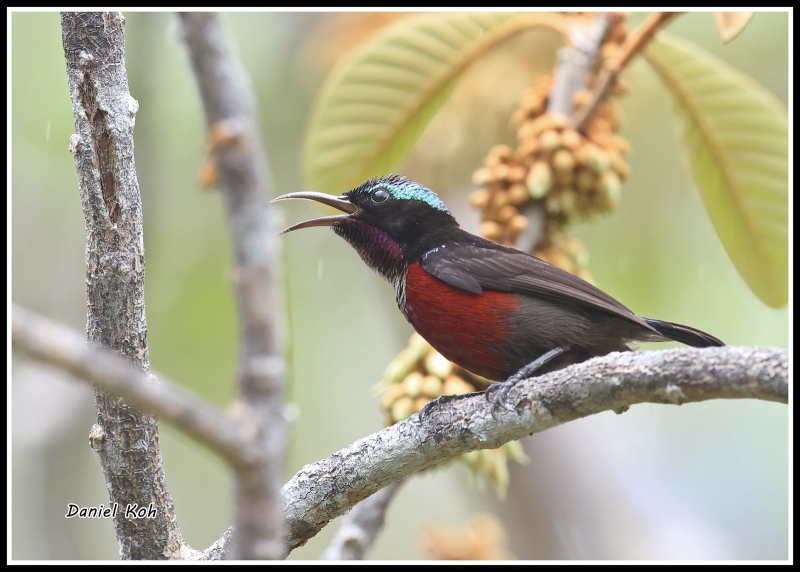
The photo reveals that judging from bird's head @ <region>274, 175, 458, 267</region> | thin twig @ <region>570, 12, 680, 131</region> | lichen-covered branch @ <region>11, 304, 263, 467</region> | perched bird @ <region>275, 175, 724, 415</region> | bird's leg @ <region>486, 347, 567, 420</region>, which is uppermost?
thin twig @ <region>570, 12, 680, 131</region>

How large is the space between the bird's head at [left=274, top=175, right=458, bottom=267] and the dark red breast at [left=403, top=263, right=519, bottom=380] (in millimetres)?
448

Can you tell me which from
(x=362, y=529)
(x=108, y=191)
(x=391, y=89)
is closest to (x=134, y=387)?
(x=108, y=191)

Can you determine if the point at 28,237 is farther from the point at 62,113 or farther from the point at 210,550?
the point at 210,550

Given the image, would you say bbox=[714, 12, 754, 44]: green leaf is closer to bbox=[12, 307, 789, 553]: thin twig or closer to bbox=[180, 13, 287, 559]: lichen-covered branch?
bbox=[12, 307, 789, 553]: thin twig

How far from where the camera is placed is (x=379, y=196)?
13.4 ft

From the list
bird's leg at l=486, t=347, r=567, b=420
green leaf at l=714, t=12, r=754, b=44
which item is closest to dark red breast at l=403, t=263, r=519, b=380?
bird's leg at l=486, t=347, r=567, b=420

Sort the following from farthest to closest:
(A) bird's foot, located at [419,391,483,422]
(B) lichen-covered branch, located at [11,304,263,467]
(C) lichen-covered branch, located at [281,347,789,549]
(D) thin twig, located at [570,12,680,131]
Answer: (D) thin twig, located at [570,12,680,131], (A) bird's foot, located at [419,391,483,422], (C) lichen-covered branch, located at [281,347,789,549], (B) lichen-covered branch, located at [11,304,263,467]

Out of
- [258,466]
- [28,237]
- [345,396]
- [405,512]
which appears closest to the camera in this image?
[258,466]

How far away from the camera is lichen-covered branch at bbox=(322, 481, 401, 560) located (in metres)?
3.76

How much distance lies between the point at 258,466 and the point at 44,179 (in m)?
6.34

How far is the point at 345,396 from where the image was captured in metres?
9.74

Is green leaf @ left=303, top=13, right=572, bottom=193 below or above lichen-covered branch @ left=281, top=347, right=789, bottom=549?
above

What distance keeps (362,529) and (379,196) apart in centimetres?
171

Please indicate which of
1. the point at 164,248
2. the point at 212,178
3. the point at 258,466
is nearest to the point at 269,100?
the point at 164,248
